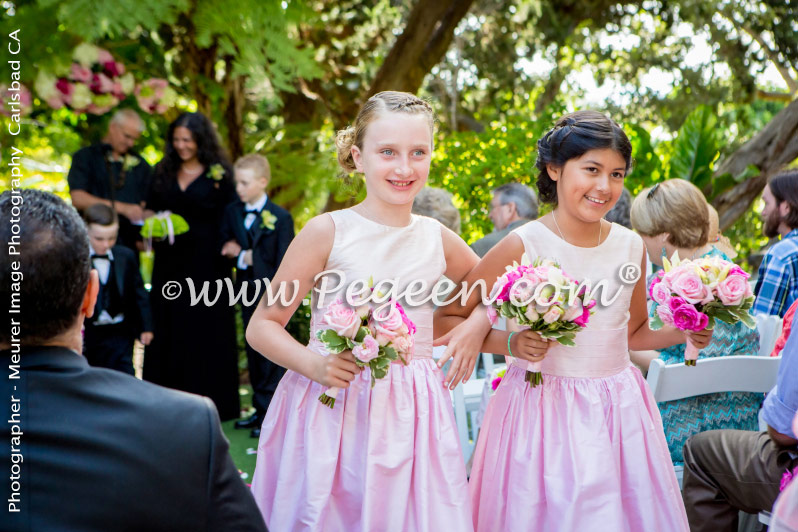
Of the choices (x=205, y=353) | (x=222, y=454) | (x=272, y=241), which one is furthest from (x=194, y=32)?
(x=222, y=454)

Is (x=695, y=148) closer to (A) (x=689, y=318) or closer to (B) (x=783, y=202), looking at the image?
(B) (x=783, y=202)

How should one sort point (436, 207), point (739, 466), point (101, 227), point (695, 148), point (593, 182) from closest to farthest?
point (593, 182)
point (739, 466)
point (436, 207)
point (101, 227)
point (695, 148)

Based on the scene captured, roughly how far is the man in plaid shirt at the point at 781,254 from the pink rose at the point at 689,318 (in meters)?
2.20

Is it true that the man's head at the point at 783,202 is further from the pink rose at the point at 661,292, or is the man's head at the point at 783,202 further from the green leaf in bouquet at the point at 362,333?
the green leaf in bouquet at the point at 362,333

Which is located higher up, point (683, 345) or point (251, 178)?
point (251, 178)

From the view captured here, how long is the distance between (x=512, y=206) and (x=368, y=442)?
3.45 metres

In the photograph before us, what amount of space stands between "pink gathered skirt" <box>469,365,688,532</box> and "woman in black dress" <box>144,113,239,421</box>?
3.63 meters

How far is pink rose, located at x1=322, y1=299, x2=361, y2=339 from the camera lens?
2.24 m

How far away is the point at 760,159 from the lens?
29.7 feet

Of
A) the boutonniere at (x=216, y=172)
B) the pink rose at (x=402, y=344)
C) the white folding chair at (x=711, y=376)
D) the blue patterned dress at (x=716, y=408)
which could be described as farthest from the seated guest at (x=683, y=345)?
the boutonniere at (x=216, y=172)

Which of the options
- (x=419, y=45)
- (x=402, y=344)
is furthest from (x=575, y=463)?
(x=419, y=45)

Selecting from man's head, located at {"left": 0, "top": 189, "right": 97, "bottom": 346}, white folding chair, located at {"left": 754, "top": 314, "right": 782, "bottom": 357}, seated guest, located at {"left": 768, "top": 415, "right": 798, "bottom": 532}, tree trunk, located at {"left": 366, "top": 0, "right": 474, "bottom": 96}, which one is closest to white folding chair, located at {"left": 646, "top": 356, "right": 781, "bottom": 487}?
white folding chair, located at {"left": 754, "top": 314, "right": 782, "bottom": 357}

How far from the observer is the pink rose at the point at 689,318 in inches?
108

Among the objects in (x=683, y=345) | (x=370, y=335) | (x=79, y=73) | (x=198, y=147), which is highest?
(x=79, y=73)
